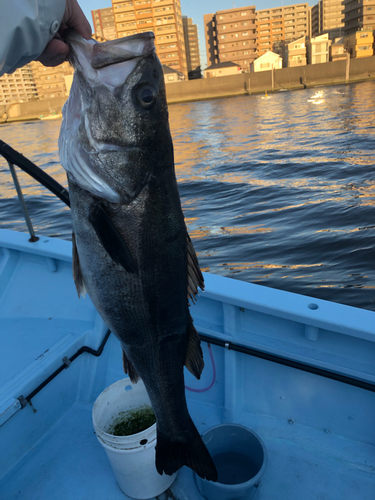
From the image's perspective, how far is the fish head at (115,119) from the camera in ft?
4.61

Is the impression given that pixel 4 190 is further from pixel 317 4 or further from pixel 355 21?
pixel 317 4

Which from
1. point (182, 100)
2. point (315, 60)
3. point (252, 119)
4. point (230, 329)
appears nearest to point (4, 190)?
point (230, 329)

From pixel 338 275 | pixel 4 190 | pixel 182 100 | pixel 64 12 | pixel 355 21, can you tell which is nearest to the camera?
pixel 64 12

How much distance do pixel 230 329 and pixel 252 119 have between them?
97.7 feet

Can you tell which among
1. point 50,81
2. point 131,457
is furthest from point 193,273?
point 50,81

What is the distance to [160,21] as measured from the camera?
9644cm

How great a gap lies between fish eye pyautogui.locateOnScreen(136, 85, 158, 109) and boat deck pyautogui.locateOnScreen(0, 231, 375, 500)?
5.35 feet

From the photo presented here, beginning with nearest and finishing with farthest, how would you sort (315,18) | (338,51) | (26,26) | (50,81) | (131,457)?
(26,26) < (131,457) < (338,51) < (50,81) < (315,18)

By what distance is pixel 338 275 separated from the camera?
247 inches

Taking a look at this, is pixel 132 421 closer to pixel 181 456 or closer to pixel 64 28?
pixel 181 456

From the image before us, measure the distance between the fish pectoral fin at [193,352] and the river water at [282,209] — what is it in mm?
4328

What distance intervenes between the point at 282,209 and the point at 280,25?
446ft

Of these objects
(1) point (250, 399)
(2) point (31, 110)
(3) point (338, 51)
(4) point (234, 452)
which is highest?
(3) point (338, 51)

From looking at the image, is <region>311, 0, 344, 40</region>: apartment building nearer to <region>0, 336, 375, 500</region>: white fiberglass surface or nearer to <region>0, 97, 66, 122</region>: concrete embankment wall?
<region>0, 97, 66, 122</region>: concrete embankment wall
